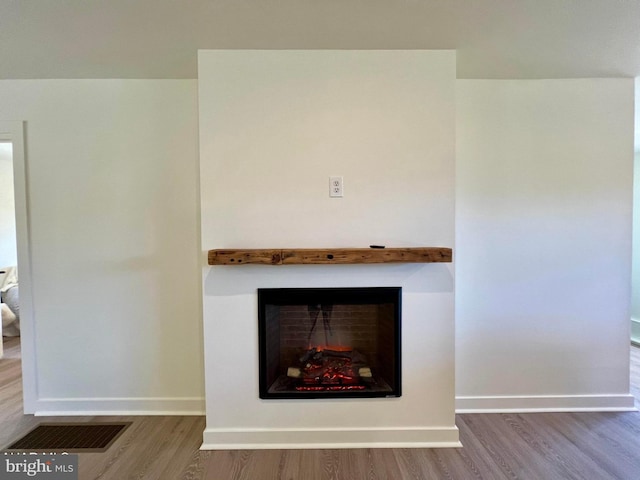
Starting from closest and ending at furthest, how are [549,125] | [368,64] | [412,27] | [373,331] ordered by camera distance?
1. [412,27]
2. [368,64]
3. [373,331]
4. [549,125]

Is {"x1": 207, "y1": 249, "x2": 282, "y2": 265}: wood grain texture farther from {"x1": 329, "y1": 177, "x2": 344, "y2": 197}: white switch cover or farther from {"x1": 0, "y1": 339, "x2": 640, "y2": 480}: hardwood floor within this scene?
{"x1": 0, "y1": 339, "x2": 640, "y2": 480}: hardwood floor

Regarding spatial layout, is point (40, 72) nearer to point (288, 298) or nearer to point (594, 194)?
point (288, 298)

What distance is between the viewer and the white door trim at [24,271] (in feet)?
6.79

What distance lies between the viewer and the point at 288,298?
176cm

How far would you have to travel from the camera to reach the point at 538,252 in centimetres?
211

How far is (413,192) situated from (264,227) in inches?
34.8

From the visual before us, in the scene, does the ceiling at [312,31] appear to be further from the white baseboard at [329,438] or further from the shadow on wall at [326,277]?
the white baseboard at [329,438]

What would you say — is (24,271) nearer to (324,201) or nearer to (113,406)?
Result: (113,406)

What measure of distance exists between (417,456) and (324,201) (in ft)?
4.89

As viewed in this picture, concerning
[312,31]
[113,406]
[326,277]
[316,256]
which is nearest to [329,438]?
[326,277]

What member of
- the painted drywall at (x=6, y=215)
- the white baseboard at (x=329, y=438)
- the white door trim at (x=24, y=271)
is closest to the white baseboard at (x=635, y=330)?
the white baseboard at (x=329, y=438)

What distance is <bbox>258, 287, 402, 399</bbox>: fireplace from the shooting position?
5.77 feet

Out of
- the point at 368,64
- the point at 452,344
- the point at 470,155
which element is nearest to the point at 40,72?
the point at 368,64

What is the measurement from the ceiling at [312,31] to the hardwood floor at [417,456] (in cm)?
225
